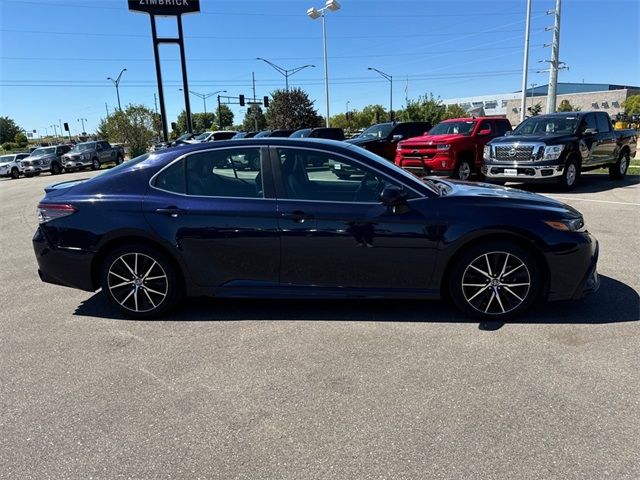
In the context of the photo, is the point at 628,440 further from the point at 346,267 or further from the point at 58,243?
the point at 58,243

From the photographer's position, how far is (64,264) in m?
4.48

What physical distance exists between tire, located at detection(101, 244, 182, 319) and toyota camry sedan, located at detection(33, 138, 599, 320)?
1 cm

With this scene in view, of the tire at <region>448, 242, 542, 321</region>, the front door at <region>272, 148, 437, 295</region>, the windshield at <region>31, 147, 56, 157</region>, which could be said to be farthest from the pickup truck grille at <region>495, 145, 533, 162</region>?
the windshield at <region>31, 147, 56, 157</region>

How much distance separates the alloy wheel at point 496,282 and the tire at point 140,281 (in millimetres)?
2584

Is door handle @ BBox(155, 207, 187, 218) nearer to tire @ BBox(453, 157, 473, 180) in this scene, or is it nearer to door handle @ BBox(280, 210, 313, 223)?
door handle @ BBox(280, 210, 313, 223)

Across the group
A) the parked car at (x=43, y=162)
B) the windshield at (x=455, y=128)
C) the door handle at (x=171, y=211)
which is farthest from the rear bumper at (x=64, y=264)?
Result: the parked car at (x=43, y=162)

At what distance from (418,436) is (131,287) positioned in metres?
2.93

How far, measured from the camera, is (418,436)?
2734mm

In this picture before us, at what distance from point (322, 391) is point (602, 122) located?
13131 mm

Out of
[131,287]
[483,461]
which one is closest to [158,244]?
[131,287]

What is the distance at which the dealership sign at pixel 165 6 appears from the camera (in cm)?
3434

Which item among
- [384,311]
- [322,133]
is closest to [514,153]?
[384,311]

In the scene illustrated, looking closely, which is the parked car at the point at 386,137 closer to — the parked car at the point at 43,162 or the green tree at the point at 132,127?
the parked car at the point at 43,162

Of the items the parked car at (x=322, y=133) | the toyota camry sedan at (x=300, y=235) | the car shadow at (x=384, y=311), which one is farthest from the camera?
the parked car at (x=322, y=133)
